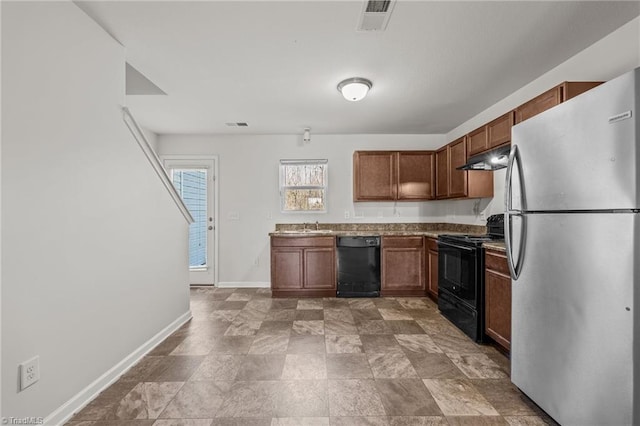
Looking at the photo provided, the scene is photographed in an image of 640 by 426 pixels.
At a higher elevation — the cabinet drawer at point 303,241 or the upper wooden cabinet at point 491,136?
the upper wooden cabinet at point 491,136

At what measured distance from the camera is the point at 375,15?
1845 mm

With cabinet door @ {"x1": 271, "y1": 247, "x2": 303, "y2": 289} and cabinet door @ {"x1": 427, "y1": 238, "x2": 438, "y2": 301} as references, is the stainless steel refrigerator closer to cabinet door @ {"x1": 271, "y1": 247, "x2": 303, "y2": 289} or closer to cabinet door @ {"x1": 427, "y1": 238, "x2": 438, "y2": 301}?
cabinet door @ {"x1": 427, "y1": 238, "x2": 438, "y2": 301}

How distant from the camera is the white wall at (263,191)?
15.5ft

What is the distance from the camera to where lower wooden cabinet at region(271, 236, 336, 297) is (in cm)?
408

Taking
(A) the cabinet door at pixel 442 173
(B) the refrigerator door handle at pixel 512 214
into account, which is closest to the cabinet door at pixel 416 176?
(A) the cabinet door at pixel 442 173

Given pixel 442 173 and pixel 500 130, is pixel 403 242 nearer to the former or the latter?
pixel 442 173

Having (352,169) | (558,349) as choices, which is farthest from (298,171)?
(558,349)

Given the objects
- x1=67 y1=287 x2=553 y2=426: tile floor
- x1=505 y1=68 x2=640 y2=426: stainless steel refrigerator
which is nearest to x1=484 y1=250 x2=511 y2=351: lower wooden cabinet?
x1=67 y1=287 x2=553 y2=426: tile floor

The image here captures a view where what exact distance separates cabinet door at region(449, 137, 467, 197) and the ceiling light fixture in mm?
1518

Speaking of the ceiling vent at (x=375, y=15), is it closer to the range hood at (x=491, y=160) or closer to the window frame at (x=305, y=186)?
the range hood at (x=491, y=160)

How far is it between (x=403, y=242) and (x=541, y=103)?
7.68ft

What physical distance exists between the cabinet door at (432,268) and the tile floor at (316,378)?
2.07 ft

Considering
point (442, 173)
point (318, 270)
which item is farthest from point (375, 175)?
point (318, 270)

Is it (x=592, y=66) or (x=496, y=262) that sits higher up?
(x=592, y=66)
